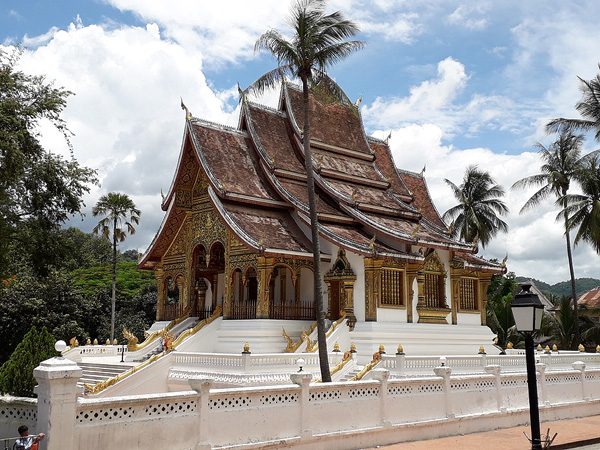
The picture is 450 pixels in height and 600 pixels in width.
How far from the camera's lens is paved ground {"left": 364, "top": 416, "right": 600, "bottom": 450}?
10.3 m

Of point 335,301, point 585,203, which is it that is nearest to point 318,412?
point 335,301

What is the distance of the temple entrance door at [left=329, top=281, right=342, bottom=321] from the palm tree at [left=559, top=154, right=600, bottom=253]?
42.9 ft

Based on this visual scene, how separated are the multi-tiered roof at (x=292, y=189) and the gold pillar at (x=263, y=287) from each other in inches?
22.3

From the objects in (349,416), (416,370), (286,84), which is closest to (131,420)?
(349,416)

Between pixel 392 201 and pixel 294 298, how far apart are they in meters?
6.06

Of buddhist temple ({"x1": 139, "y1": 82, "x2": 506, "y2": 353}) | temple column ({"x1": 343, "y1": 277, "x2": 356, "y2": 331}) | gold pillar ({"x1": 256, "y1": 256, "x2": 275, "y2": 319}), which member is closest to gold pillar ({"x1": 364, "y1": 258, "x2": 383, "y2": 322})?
A: buddhist temple ({"x1": 139, "y1": 82, "x2": 506, "y2": 353})

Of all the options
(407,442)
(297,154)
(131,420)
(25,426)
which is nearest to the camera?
(25,426)

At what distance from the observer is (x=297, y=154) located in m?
23.1

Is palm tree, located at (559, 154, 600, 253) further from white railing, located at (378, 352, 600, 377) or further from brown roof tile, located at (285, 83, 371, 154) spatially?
brown roof tile, located at (285, 83, 371, 154)

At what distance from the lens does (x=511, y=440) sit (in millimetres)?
11031

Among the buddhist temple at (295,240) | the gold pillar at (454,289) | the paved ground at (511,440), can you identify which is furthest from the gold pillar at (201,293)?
the paved ground at (511,440)

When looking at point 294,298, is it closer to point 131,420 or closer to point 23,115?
point 23,115

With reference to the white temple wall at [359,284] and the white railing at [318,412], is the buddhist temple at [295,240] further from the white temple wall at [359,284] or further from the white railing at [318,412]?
the white railing at [318,412]

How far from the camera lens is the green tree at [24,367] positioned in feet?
59.0
